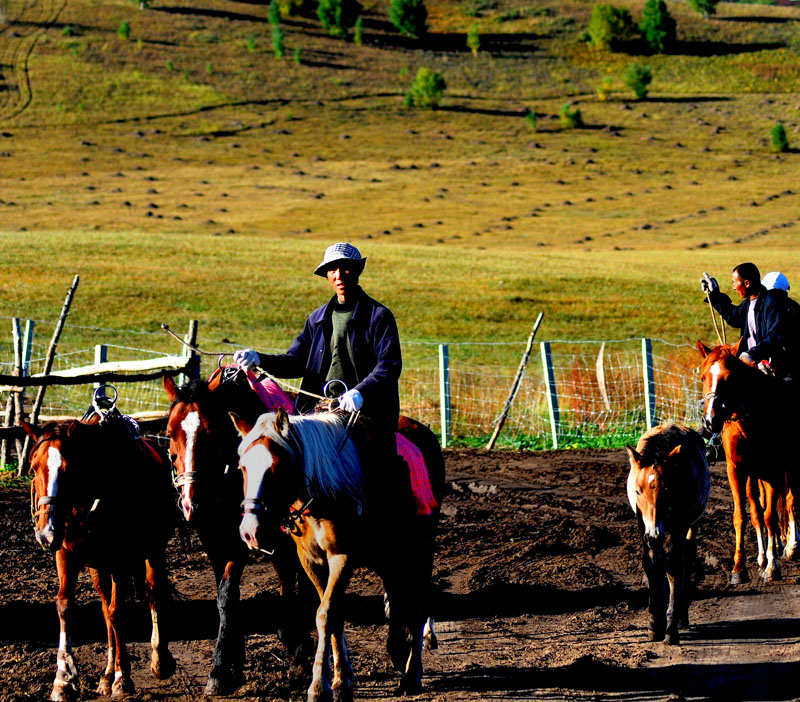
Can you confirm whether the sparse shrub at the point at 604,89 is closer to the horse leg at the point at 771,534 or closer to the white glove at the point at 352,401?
the horse leg at the point at 771,534

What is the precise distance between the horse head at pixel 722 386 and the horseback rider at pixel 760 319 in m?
0.37

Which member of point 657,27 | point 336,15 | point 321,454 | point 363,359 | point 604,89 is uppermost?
point 336,15

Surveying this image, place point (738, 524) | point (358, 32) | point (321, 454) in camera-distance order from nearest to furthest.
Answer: point (321, 454) → point (738, 524) → point (358, 32)

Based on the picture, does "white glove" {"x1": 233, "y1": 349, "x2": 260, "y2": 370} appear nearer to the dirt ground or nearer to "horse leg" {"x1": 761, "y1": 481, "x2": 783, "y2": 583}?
the dirt ground

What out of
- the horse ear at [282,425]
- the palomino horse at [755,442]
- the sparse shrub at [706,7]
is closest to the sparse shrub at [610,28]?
the sparse shrub at [706,7]

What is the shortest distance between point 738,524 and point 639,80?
10539 cm

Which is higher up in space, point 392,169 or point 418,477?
point 392,169

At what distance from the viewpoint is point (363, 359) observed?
286 inches

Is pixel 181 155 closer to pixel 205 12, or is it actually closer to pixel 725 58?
pixel 205 12

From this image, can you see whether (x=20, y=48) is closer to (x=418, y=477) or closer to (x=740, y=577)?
(x=740, y=577)

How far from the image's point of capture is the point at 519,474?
15.0 m

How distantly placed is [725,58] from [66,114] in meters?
76.1

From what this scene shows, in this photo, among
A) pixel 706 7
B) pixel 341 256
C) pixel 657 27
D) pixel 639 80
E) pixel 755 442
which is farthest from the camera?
pixel 706 7

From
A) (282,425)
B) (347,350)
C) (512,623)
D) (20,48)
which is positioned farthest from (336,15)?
(282,425)
